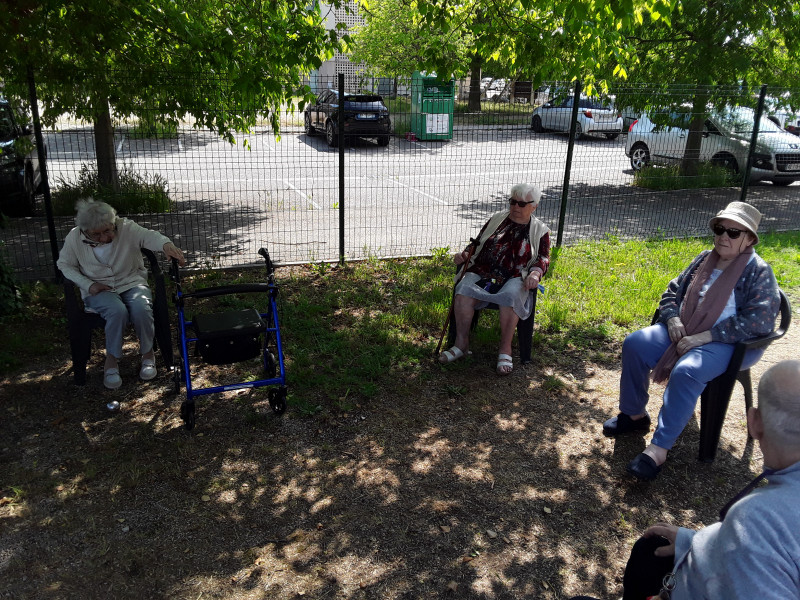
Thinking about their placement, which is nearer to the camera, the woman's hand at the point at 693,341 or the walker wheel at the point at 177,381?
the woman's hand at the point at 693,341

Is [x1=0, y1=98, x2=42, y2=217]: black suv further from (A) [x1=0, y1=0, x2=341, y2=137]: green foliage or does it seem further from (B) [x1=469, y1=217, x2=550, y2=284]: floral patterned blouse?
(B) [x1=469, y1=217, x2=550, y2=284]: floral patterned blouse

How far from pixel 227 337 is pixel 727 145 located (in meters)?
11.7

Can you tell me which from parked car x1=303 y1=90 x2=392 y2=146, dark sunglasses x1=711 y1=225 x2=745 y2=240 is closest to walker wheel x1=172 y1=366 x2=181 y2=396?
dark sunglasses x1=711 y1=225 x2=745 y2=240

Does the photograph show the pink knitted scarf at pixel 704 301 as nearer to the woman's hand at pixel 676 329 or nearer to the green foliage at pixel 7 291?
the woman's hand at pixel 676 329

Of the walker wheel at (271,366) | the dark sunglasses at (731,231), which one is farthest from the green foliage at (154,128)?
the dark sunglasses at (731,231)

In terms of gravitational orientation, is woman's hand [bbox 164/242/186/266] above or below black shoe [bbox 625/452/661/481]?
above

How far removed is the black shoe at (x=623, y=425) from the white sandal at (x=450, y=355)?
1.36 meters

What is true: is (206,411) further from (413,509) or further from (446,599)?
(446,599)

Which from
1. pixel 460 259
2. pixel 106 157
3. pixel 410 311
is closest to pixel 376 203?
pixel 106 157

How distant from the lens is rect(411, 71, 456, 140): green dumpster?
792 cm

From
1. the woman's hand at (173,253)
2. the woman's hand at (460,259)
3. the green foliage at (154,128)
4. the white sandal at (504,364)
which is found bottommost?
the white sandal at (504,364)

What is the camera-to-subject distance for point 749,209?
162 inches

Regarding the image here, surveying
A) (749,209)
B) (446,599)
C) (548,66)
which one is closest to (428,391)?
(446,599)

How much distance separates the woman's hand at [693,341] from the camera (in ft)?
13.4
